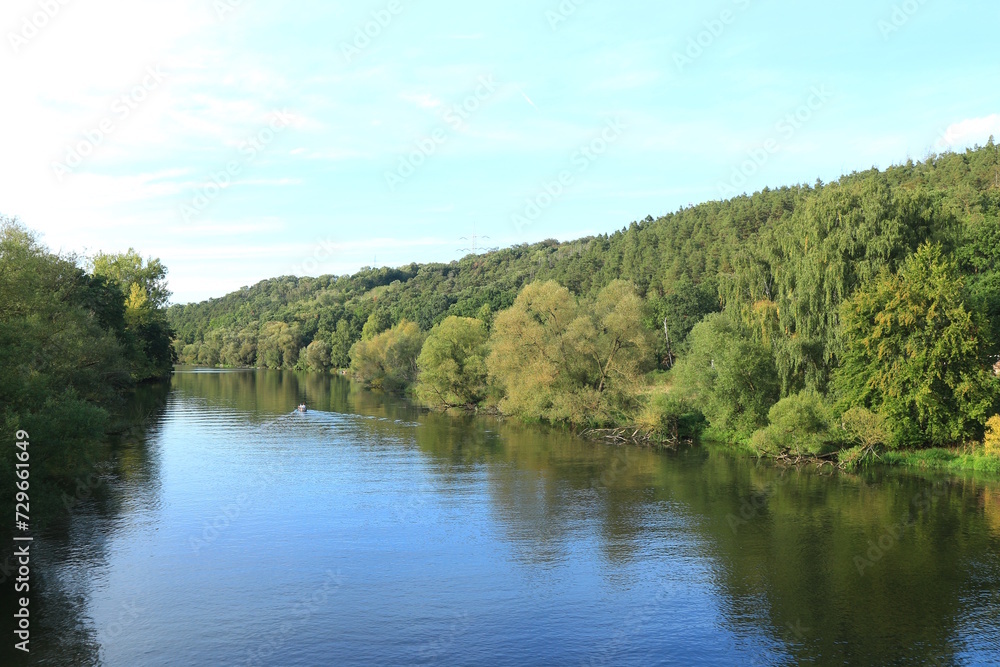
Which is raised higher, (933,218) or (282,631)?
(933,218)

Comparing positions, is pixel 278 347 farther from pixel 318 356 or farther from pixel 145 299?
pixel 145 299

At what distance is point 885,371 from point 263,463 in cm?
3802

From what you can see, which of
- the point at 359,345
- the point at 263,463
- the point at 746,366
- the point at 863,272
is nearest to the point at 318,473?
the point at 263,463

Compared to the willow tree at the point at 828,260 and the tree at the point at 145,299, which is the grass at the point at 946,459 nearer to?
the willow tree at the point at 828,260

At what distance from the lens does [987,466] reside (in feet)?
127

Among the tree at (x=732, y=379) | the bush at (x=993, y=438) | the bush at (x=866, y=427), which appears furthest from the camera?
the tree at (x=732, y=379)

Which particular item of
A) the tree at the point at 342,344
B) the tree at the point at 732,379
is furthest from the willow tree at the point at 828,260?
the tree at the point at 342,344

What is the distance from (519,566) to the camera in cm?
2628

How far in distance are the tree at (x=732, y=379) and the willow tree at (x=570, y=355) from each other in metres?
6.54

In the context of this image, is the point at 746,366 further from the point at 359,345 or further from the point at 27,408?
the point at 359,345

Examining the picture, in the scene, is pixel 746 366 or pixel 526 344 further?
pixel 526 344

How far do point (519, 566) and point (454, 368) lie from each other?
4953 cm

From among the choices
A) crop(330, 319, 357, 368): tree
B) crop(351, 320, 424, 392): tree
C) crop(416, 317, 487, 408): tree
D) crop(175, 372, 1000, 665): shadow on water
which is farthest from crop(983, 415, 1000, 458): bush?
crop(330, 319, 357, 368): tree

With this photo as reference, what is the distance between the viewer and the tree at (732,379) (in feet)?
Answer: 155
